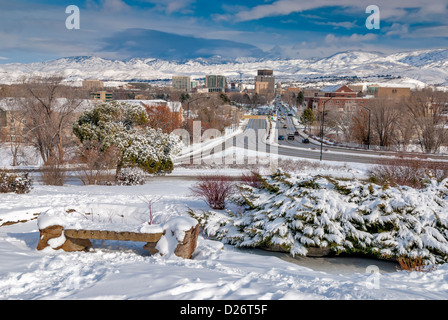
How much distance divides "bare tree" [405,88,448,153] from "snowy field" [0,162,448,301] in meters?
47.1

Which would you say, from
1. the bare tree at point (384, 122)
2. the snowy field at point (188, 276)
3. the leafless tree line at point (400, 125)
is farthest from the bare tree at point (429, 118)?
the snowy field at point (188, 276)

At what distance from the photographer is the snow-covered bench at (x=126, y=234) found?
8.92m

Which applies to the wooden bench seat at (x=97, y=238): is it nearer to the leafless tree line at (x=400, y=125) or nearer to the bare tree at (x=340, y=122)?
the leafless tree line at (x=400, y=125)

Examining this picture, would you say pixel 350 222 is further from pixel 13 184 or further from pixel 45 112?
pixel 45 112

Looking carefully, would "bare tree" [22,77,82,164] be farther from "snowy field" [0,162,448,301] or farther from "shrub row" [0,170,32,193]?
"snowy field" [0,162,448,301]

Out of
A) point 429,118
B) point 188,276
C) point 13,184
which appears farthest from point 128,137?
point 429,118

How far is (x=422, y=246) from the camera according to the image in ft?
33.5

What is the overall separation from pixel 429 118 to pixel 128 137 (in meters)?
50.0

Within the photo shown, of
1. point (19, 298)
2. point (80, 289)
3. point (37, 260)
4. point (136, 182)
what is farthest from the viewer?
point (136, 182)

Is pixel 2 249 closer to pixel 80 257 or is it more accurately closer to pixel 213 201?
pixel 80 257

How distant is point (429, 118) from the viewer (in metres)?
55.7

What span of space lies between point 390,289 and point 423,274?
214 centimetres

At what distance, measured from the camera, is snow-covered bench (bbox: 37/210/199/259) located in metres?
8.92
